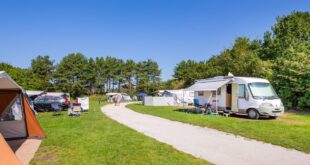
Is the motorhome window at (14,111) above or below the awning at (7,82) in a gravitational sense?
below

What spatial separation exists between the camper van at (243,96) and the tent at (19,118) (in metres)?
10.6

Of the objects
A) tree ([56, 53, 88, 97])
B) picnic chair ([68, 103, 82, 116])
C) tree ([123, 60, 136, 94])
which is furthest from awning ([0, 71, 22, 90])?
tree ([123, 60, 136, 94])

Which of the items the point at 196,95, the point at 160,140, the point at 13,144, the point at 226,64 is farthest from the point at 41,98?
the point at 226,64

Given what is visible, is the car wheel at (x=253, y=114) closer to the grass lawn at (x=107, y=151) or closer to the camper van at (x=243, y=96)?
the camper van at (x=243, y=96)

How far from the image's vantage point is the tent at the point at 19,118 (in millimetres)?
8773

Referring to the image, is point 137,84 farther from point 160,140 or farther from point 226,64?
point 160,140

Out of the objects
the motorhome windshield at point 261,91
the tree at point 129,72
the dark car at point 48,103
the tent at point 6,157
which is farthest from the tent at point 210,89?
the tree at point 129,72

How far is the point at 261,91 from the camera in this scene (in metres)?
14.9

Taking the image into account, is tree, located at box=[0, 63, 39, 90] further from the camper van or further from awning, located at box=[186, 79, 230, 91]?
the camper van

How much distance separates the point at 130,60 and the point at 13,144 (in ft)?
212

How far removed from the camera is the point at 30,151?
6988 millimetres

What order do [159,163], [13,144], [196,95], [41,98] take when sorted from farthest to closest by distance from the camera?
1. [41,98]
2. [196,95]
3. [13,144]
4. [159,163]

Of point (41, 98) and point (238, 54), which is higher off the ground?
point (238, 54)

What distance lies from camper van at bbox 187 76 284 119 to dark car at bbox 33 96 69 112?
37.2 ft
